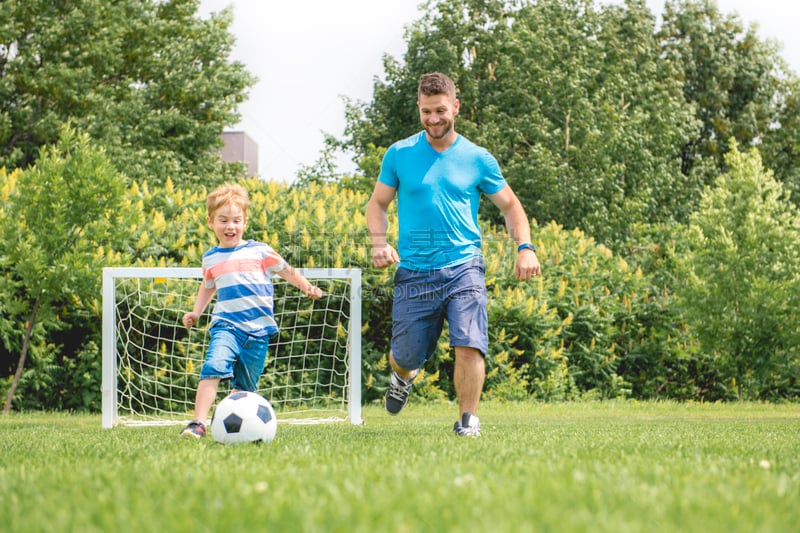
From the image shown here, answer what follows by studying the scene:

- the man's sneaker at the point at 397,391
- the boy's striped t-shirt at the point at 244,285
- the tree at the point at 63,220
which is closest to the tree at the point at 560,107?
the tree at the point at 63,220

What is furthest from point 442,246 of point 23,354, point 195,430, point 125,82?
point 125,82

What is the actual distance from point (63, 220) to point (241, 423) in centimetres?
423

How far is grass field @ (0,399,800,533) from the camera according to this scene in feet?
7.55

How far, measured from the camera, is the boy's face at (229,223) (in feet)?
20.0

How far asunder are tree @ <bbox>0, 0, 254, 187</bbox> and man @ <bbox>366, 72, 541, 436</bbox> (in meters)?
17.9

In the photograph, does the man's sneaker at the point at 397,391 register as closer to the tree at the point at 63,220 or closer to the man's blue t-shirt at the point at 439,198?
the man's blue t-shirt at the point at 439,198

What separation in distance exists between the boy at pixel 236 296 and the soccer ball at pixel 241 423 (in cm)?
68

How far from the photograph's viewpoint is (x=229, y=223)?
6.13 m

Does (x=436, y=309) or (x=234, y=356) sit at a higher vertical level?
(x=436, y=309)

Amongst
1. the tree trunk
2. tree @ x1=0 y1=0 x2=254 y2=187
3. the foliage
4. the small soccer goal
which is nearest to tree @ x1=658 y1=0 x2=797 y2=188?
the foliage

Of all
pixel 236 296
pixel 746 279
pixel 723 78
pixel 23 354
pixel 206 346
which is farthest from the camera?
pixel 723 78

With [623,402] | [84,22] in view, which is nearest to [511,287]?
[623,402]

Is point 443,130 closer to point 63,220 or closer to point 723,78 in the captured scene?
point 63,220

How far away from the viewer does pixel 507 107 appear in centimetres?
2539
